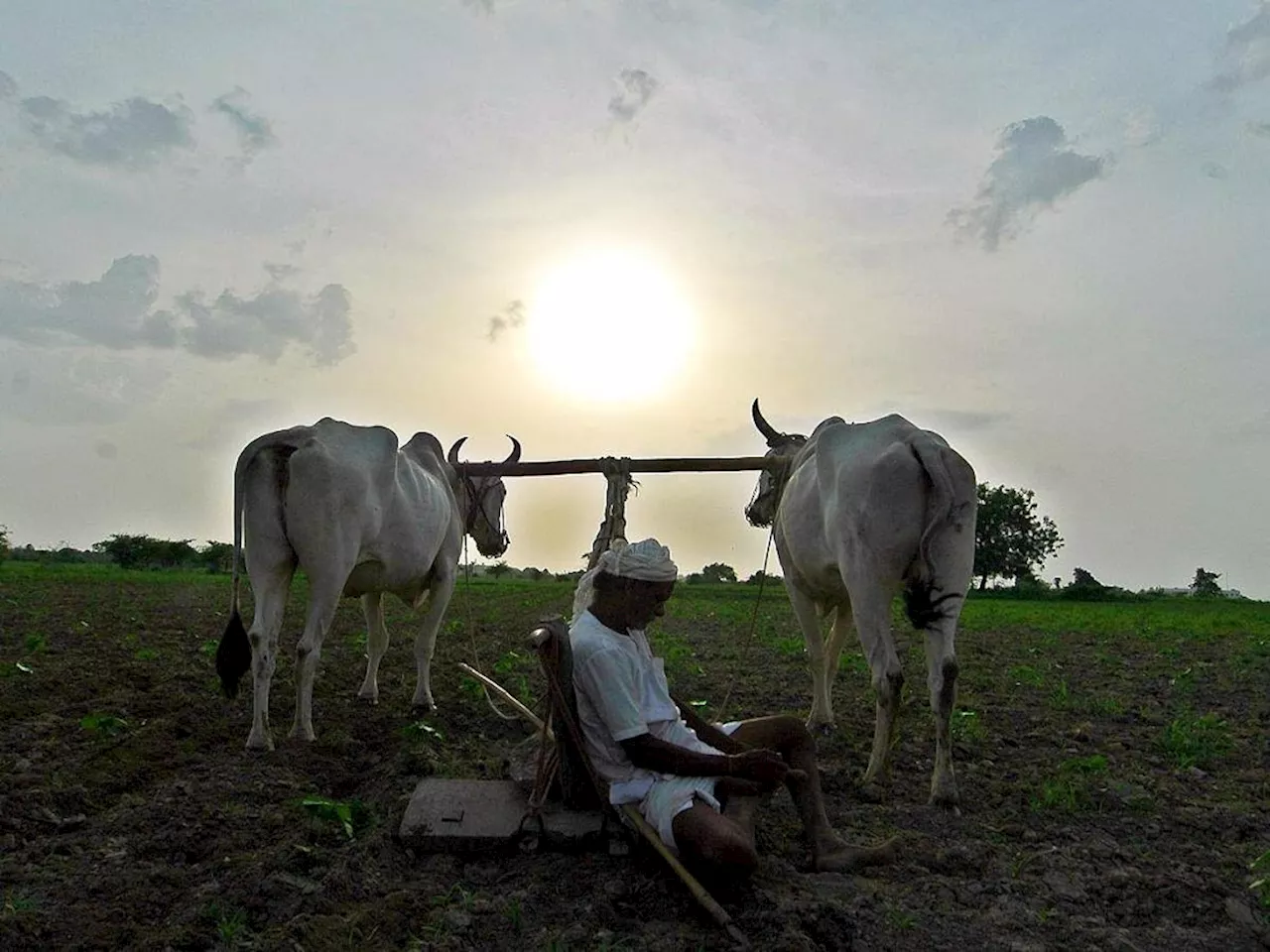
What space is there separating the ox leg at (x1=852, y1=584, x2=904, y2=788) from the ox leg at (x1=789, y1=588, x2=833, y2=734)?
63.8 inches

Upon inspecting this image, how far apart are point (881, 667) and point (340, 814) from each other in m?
3.45

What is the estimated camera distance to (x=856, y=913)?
4117mm

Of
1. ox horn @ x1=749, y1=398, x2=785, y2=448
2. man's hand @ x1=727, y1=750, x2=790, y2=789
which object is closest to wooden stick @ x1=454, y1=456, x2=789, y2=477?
ox horn @ x1=749, y1=398, x2=785, y2=448

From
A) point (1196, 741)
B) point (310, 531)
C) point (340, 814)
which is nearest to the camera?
point (340, 814)

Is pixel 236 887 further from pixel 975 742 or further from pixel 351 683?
pixel 351 683

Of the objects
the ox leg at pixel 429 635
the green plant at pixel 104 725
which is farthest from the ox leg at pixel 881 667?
the green plant at pixel 104 725

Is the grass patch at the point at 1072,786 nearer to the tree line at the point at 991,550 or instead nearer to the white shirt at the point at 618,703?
the white shirt at the point at 618,703

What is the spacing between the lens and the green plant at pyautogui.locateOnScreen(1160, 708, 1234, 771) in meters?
7.65

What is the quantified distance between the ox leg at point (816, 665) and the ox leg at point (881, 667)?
162cm

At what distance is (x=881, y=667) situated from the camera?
668cm

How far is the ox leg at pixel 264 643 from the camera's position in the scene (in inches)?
284

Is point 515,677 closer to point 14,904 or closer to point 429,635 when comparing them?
point 429,635

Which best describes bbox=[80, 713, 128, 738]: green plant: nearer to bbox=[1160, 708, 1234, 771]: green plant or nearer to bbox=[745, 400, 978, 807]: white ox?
bbox=[745, 400, 978, 807]: white ox

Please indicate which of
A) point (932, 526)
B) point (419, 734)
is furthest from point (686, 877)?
point (419, 734)
